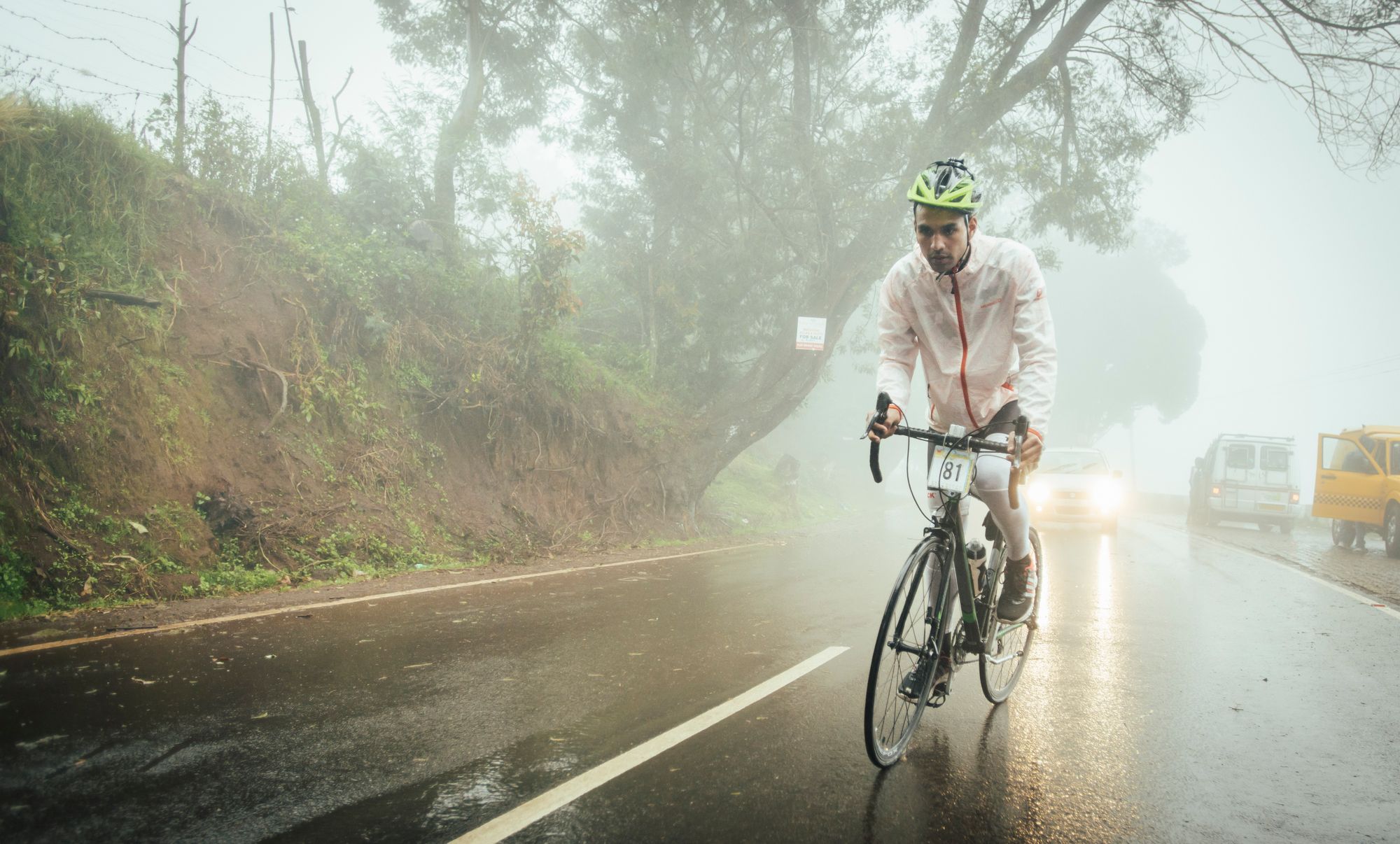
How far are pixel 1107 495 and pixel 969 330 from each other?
49.3ft

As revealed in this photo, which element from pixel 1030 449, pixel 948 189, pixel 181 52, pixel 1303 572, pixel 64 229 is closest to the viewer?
pixel 1030 449

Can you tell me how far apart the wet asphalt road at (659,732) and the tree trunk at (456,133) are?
32.0 ft

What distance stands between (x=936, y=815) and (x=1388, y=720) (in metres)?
3.07

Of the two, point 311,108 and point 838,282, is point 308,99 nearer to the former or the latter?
point 311,108

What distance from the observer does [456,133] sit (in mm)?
15305

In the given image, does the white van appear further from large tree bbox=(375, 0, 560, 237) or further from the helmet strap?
the helmet strap

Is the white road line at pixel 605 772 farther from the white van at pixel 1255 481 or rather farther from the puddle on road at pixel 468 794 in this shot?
the white van at pixel 1255 481

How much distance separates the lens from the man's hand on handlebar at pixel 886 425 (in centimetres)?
358

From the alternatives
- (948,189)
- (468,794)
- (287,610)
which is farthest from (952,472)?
(287,610)

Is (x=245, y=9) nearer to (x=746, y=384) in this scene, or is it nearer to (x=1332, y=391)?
(x=746, y=384)

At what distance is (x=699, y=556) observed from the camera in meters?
11.3

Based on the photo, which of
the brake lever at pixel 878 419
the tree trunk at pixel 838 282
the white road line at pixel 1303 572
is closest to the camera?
the brake lever at pixel 878 419

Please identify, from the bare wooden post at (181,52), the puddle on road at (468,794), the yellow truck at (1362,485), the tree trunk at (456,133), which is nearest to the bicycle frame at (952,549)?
the puddle on road at (468,794)

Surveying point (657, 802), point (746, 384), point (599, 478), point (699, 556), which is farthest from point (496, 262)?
point (657, 802)
